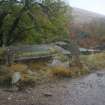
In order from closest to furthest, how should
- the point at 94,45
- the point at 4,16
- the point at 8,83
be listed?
the point at 8,83 → the point at 4,16 → the point at 94,45

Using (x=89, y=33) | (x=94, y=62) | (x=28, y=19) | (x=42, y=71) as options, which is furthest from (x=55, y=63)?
(x=89, y=33)

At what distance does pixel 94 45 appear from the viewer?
27.3 metres

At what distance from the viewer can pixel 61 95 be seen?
360 inches

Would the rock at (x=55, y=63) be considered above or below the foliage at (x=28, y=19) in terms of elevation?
below

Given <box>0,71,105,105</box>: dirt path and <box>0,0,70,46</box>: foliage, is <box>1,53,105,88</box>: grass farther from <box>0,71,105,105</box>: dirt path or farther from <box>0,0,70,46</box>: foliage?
<box>0,0,70,46</box>: foliage

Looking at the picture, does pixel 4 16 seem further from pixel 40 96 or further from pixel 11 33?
pixel 40 96

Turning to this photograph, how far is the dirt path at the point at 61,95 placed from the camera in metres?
8.27

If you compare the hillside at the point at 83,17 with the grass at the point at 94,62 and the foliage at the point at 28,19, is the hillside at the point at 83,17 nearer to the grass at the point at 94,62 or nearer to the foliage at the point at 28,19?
the foliage at the point at 28,19

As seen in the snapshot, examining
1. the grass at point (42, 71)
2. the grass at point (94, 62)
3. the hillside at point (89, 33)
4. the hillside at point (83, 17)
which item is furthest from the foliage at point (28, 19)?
the hillside at point (83, 17)

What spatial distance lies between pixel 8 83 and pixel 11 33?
700 cm

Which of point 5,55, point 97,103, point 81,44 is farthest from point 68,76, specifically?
point 81,44

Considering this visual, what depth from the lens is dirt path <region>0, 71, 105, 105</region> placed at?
827cm

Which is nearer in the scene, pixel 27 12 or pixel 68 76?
pixel 68 76

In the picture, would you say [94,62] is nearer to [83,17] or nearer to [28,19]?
[28,19]
